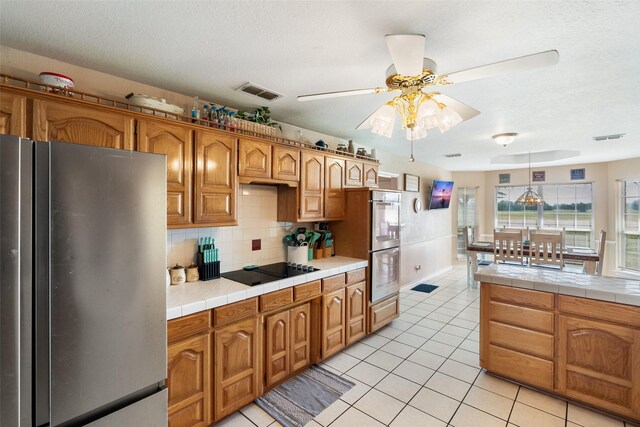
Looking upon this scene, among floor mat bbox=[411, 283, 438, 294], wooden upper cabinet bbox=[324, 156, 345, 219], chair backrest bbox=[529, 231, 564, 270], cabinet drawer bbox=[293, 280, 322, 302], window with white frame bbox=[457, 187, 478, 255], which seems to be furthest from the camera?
window with white frame bbox=[457, 187, 478, 255]

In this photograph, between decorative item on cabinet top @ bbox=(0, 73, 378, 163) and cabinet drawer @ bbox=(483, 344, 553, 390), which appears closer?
decorative item on cabinet top @ bbox=(0, 73, 378, 163)

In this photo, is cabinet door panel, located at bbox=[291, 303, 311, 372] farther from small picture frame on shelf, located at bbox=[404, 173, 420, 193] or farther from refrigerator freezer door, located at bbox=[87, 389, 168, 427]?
small picture frame on shelf, located at bbox=[404, 173, 420, 193]

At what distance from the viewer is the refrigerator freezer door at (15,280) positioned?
3.10 ft

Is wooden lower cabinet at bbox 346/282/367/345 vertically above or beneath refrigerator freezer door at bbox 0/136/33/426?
beneath

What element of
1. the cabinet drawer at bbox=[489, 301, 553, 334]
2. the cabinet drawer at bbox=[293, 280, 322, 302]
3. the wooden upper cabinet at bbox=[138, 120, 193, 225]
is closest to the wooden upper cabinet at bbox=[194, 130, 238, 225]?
the wooden upper cabinet at bbox=[138, 120, 193, 225]

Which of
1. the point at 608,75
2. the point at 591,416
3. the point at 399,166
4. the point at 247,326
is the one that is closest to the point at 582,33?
the point at 608,75

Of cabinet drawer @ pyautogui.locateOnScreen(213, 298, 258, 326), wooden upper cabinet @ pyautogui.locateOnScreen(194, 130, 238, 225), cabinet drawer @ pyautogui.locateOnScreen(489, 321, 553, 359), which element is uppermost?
wooden upper cabinet @ pyautogui.locateOnScreen(194, 130, 238, 225)

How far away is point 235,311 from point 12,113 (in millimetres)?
1605

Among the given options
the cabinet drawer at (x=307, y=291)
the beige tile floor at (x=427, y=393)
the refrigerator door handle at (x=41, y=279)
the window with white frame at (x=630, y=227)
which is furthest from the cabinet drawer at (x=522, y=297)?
the window with white frame at (x=630, y=227)

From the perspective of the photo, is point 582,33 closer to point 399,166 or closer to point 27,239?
point 27,239

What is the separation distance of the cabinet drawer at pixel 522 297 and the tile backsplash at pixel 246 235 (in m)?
2.02

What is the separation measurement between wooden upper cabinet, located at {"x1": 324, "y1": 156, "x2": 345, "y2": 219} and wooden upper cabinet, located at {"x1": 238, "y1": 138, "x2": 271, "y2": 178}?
→ 0.78 meters

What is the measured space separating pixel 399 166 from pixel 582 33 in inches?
137

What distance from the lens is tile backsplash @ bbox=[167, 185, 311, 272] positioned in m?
2.28
